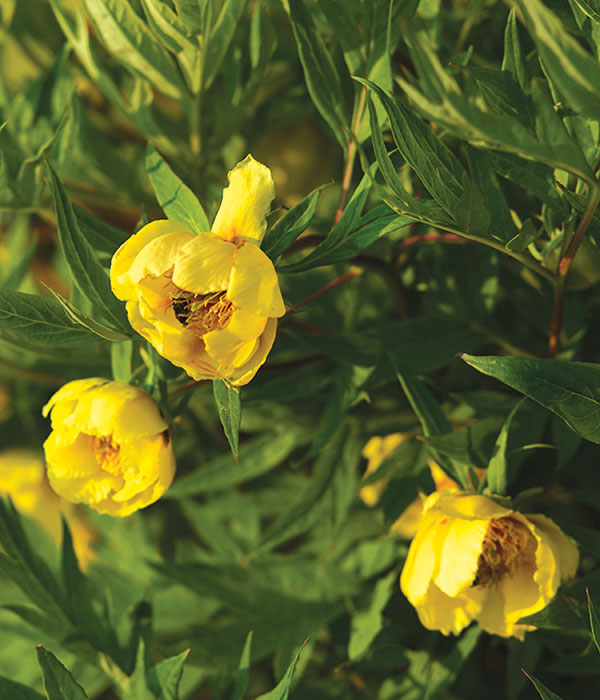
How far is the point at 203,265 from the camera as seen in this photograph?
39 cm

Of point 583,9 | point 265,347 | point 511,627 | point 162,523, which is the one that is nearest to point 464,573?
point 511,627

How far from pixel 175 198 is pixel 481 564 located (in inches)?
12.0

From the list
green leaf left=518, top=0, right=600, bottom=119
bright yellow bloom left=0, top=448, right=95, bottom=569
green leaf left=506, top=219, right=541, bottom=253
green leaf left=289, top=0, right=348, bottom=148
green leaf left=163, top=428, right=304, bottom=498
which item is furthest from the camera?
bright yellow bloom left=0, top=448, right=95, bottom=569

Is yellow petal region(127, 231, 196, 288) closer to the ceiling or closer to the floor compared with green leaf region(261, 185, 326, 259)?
closer to the ceiling

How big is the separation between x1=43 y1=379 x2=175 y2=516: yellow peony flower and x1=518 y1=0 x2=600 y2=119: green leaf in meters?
0.28

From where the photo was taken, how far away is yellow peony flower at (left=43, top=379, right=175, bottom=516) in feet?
1.42

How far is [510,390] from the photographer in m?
0.58

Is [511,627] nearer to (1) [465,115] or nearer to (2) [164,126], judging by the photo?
(1) [465,115]

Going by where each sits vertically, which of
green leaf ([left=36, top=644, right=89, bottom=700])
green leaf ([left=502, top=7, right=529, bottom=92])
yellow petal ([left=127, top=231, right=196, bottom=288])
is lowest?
green leaf ([left=36, top=644, right=89, bottom=700])

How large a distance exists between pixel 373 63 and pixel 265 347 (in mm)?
212

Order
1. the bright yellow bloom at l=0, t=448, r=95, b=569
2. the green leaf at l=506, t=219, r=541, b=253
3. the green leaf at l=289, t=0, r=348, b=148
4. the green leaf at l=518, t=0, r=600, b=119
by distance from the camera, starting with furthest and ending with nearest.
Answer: the bright yellow bloom at l=0, t=448, r=95, b=569 → the green leaf at l=289, t=0, r=348, b=148 → the green leaf at l=506, t=219, r=541, b=253 → the green leaf at l=518, t=0, r=600, b=119

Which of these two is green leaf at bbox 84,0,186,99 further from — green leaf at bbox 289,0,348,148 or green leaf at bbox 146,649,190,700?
green leaf at bbox 146,649,190,700

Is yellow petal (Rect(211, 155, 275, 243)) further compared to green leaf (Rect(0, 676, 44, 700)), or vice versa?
green leaf (Rect(0, 676, 44, 700))

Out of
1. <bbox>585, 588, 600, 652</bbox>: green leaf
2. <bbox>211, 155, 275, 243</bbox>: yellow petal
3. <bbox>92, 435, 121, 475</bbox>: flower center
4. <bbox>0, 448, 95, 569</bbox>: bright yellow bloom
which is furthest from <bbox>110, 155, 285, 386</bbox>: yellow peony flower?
<bbox>0, 448, 95, 569</bbox>: bright yellow bloom
